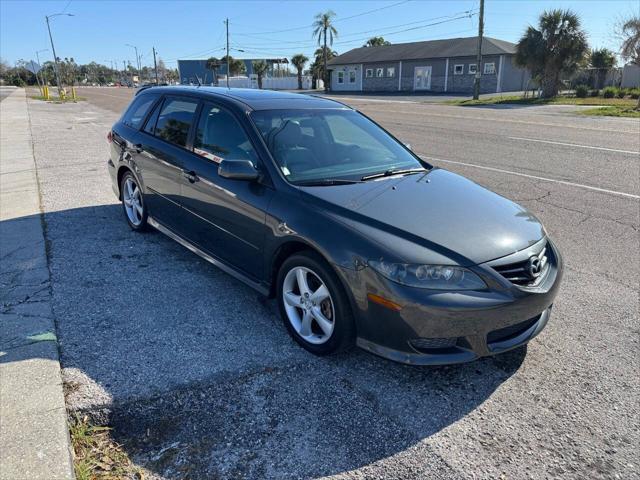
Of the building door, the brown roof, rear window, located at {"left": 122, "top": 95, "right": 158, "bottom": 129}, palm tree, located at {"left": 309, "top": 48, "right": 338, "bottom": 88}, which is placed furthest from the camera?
palm tree, located at {"left": 309, "top": 48, "right": 338, "bottom": 88}

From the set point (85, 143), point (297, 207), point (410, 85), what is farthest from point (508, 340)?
point (410, 85)

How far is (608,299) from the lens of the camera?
410cm

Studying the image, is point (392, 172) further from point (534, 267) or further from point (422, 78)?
point (422, 78)

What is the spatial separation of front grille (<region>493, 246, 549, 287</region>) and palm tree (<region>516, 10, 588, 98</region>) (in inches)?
1464

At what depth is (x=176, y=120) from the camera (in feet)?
15.5

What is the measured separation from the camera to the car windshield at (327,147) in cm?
367

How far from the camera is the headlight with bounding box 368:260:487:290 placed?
2693mm

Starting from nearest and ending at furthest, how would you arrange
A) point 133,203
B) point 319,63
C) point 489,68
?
point 133,203, point 489,68, point 319,63

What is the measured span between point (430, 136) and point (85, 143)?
31.9 feet

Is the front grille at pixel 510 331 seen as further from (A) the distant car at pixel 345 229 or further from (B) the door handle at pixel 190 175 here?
(B) the door handle at pixel 190 175

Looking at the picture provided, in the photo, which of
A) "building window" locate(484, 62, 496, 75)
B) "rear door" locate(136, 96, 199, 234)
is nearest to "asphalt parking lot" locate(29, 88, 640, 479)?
"rear door" locate(136, 96, 199, 234)

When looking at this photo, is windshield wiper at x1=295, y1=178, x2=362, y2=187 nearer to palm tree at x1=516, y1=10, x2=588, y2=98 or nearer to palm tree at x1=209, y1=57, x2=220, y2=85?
palm tree at x1=516, y1=10, x2=588, y2=98

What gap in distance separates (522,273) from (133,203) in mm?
4319

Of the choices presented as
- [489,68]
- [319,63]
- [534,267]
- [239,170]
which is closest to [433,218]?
[534,267]
